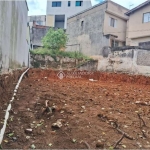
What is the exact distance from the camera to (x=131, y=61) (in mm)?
13820

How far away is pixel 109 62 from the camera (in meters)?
15.6

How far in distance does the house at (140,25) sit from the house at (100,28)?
153 cm

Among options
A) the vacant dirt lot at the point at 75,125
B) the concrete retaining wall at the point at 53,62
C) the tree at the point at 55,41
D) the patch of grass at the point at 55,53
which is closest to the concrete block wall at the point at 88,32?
the patch of grass at the point at 55,53

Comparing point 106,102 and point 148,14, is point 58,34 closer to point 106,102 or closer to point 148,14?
point 148,14

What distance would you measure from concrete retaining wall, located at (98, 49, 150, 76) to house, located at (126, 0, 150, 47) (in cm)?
375

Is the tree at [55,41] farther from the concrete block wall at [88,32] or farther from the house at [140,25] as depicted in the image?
the house at [140,25]

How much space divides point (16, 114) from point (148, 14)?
54.5ft

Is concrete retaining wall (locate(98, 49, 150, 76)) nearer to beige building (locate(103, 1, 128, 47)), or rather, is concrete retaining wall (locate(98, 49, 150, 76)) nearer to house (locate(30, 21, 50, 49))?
beige building (locate(103, 1, 128, 47))

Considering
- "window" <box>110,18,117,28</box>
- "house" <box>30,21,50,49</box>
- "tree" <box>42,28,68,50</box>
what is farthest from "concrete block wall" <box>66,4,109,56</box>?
"house" <box>30,21,50,49</box>

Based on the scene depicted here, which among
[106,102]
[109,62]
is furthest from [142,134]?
[109,62]

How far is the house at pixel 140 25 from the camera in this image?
1675 cm

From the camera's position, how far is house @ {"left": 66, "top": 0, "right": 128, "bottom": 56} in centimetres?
1817

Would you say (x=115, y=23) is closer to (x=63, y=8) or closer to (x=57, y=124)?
(x=63, y=8)

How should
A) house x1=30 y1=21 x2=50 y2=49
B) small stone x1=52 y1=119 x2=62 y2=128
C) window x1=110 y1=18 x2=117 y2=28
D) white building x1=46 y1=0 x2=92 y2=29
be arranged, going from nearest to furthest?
small stone x1=52 y1=119 x2=62 y2=128 < window x1=110 y1=18 x2=117 y2=28 < house x1=30 y1=21 x2=50 y2=49 < white building x1=46 y1=0 x2=92 y2=29
